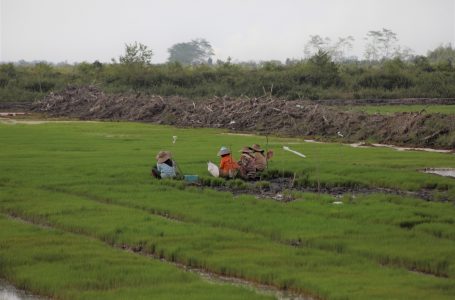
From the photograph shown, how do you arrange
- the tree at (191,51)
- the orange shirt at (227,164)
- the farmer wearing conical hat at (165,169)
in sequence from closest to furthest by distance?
the orange shirt at (227,164), the farmer wearing conical hat at (165,169), the tree at (191,51)

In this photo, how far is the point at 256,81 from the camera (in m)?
63.2

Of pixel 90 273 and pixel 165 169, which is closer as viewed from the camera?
pixel 90 273

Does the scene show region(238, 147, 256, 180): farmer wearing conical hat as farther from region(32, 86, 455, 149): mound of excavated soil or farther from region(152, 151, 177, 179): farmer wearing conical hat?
region(32, 86, 455, 149): mound of excavated soil

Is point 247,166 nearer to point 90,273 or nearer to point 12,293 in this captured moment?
point 90,273

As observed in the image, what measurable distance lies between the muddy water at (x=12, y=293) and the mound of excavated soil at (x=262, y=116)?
67.4 ft

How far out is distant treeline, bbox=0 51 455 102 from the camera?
60025 millimetres

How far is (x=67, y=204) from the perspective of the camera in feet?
54.8

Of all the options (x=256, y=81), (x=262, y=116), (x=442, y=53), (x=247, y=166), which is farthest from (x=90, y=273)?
(x=442, y=53)

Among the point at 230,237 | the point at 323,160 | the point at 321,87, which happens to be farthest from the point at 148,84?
the point at 230,237

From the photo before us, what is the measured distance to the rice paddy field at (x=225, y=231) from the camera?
1072 cm

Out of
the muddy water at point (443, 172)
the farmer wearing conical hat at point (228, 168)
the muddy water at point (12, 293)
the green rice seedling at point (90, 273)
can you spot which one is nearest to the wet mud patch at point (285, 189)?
the farmer wearing conical hat at point (228, 168)

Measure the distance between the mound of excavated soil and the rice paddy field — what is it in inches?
239

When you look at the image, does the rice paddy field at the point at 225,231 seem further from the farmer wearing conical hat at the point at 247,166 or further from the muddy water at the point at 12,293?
the farmer wearing conical hat at the point at 247,166

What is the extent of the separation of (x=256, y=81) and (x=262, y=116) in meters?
25.7
